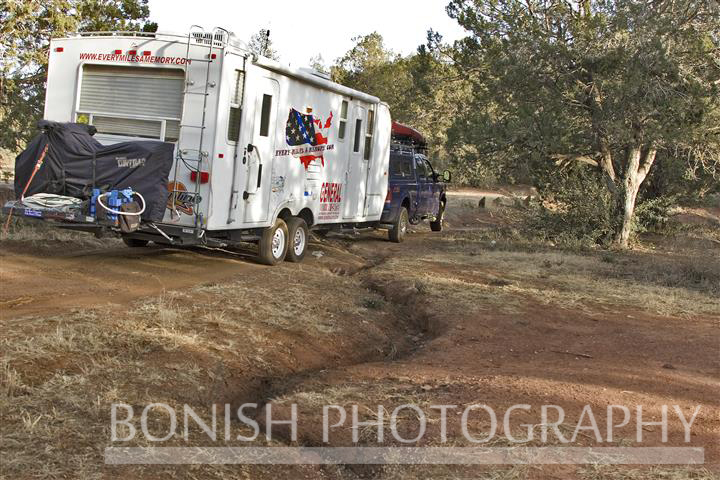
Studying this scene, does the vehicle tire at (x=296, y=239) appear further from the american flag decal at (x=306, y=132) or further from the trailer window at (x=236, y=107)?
the trailer window at (x=236, y=107)

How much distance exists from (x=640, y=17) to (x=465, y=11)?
4.54 meters

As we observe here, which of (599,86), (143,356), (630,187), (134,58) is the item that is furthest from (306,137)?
(630,187)

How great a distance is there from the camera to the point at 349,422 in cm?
482

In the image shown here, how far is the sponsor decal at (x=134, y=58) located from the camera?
9.21 metres

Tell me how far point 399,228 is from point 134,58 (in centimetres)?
805

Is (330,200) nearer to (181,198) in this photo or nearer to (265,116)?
(265,116)

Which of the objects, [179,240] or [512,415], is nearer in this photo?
[512,415]

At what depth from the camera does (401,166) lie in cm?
1642

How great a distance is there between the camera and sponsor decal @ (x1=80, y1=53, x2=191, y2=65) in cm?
921

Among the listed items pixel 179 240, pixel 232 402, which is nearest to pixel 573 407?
pixel 232 402

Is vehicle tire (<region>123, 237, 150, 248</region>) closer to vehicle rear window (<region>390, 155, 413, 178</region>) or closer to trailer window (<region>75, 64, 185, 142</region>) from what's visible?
trailer window (<region>75, 64, 185, 142</region>)

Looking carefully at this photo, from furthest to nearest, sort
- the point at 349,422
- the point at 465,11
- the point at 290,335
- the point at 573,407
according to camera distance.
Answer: the point at 465,11 → the point at 290,335 → the point at 573,407 → the point at 349,422

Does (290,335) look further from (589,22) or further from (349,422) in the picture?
(589,22)

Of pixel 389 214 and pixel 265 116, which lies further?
pixel 389 214
